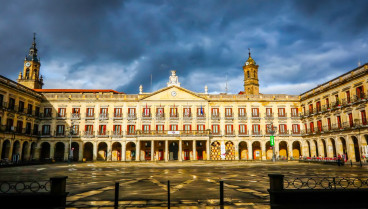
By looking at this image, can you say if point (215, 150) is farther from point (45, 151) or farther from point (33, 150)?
point (33, 150)

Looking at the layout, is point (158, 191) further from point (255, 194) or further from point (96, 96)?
point (96, 96)

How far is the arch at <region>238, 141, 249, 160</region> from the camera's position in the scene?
53500mm

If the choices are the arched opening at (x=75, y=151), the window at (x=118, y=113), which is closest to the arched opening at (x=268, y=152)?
the window at (x=118, y=113)

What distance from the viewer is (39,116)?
5094cm

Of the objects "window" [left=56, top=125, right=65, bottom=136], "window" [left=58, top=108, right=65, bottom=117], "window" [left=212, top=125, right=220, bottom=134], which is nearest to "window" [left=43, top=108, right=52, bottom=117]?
"window" [left=58, top=108, right=65, bottom=117]

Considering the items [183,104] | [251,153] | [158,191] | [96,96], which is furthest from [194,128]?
[158,191]

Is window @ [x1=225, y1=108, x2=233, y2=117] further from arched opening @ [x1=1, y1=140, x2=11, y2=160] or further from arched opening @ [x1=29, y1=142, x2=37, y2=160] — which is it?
arched opening @ [x1=1, y1=140, x2=11, y2=160]

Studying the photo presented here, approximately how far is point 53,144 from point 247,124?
39.1 m

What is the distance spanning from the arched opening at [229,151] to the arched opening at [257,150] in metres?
4.57

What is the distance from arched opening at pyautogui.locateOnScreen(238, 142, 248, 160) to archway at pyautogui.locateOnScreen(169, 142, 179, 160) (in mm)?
13302

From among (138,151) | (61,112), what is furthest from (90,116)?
(138,151)

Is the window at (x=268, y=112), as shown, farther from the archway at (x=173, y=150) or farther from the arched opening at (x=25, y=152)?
the arched opening at (x=25, y=152)

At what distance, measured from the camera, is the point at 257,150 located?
53562 millimetres

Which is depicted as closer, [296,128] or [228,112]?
[296,128]
